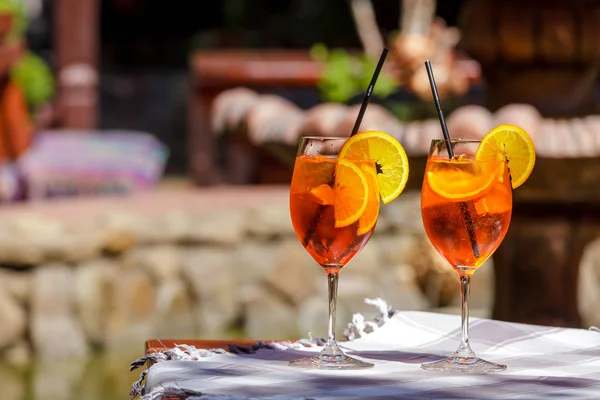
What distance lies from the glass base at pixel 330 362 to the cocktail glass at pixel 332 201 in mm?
54

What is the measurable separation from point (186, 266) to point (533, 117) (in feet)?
8.87

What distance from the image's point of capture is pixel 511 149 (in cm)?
140

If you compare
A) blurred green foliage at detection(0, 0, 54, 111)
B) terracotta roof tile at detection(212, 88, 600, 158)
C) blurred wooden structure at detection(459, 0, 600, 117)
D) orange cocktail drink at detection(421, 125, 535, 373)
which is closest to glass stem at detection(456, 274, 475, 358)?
orange cocktail drink at detection(421, 125, 535, 373)

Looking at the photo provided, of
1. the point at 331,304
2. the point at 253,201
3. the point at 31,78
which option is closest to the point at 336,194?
the point at 331,304

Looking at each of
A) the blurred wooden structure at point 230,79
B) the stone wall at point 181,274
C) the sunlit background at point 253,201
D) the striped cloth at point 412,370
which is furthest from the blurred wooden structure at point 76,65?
the striped cloth at point 412,370

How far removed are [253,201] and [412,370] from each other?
4183 mm

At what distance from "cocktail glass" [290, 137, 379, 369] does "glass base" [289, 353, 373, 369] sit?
5 cm

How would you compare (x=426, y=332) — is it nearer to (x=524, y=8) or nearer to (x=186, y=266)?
(x=524, y=8)

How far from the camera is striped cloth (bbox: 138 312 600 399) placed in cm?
113

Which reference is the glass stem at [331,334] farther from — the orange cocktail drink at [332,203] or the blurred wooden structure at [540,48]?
the blurred wooden structure at [540,48]

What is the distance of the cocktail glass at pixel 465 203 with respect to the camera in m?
1.33

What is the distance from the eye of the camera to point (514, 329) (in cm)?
144

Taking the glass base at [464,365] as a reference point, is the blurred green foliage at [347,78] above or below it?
above

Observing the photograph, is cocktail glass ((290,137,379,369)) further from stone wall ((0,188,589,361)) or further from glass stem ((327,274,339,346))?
stone wall ((0,188,589,361))
